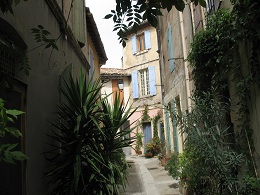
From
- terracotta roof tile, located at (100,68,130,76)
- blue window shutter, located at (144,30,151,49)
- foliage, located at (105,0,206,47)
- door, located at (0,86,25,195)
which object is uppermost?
blue window shutter, located at (144,30,151,49)

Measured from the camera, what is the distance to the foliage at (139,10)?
8.27ft

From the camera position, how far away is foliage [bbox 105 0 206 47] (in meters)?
2.52

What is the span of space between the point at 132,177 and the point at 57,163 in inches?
268

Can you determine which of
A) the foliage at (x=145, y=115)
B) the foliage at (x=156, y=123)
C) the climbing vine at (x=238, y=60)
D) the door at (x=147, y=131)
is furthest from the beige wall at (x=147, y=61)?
the climbing vine at (x=238, y=60)

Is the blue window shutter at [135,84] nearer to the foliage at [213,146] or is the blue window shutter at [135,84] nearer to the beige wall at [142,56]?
the beige wall at [142,56]

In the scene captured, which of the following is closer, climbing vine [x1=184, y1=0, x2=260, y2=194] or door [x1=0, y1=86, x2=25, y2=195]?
door [x1=0, y1=86, x2=25, y2=195]

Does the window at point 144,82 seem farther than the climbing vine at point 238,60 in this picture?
Yes

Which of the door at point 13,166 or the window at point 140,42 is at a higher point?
the window at point 140,42

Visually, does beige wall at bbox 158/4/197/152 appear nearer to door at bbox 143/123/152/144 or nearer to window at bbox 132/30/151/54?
door at bbox 143/123/152/144

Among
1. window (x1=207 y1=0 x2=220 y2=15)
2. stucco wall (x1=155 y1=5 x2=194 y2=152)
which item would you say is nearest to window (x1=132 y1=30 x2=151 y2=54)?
stucco wall (x1=155 y1=5 x2=194 y2=152)

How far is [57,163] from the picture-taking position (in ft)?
14.3

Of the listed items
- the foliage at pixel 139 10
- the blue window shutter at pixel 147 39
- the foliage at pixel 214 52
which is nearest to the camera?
the foliage at pixel 139 10

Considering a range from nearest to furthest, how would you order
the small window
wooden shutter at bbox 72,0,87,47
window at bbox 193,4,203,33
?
window at bbox 193,4,203,33, wooden shutter at bbox 72,0,87,47, the small window

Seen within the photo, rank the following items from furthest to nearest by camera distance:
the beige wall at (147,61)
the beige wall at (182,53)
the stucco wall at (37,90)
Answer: the beige wall at (147,61), the beige wall at (182,53), the stucco wall at (37,90)
